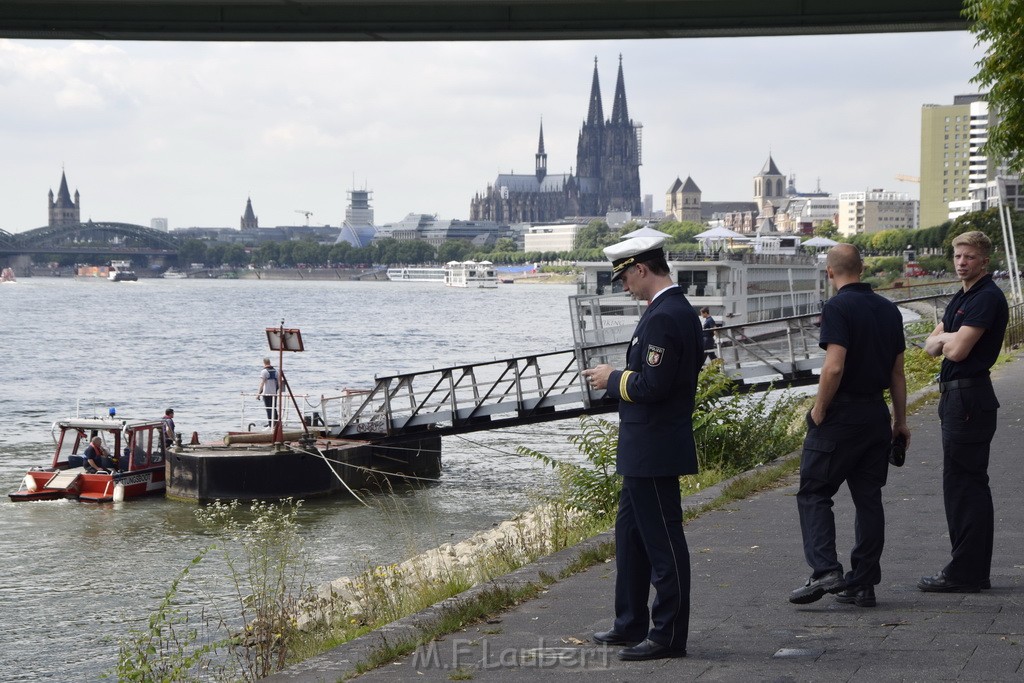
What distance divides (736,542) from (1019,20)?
8167 millimetres

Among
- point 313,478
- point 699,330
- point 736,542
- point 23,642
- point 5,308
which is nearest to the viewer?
point 699,330

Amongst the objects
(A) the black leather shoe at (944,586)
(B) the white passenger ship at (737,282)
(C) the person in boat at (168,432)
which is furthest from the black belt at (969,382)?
(B) the white passenger ship at (737,282)

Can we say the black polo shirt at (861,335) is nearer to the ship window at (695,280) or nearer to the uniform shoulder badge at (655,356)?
the uniform shoulder badge at (655,356)

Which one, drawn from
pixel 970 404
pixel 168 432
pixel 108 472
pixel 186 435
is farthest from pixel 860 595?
pixel 186 435

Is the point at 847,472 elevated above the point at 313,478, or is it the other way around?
the point at 847,472

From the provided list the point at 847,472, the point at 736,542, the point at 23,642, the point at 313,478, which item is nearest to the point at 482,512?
the point at 313,478

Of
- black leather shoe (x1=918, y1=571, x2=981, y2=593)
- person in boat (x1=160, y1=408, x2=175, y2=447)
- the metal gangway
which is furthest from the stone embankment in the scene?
person in boat (x1=160, y1=408, x2=175, y2=447)

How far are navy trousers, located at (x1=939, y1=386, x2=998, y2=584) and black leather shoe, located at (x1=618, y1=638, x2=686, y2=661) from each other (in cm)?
194

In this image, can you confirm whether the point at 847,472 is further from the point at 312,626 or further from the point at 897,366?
the point at 312,626

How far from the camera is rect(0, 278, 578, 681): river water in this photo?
15203 mm

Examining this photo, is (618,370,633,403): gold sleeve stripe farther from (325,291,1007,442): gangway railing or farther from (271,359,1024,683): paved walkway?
(325,291,1007,442): gangway railing

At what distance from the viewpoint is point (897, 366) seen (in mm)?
6355

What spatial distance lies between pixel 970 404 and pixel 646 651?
2.31 meters

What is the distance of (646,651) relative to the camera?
5.47 metres
